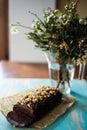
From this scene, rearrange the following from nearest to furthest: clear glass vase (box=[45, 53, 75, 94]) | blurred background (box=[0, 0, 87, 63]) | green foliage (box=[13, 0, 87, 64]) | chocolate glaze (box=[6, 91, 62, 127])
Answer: chocolate glaze (box=[6, 91, 62, 127])
green foliage (box=[13, 0, 87, 64])
clear glass vase (box=[45, 53, 75, 94])
blurred background (box=[0, 0, 87, 63])

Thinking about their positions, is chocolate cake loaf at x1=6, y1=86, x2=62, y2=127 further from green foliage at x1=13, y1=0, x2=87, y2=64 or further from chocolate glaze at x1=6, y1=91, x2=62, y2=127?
green foliage at x1=13, y1=0, x2=87, y2=64

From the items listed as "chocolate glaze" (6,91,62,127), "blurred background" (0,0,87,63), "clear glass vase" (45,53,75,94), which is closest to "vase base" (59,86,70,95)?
"clear glass vase" (45,53,75,94)

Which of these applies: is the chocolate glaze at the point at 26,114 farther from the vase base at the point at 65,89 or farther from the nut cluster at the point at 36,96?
the vase base at the point at 65,89

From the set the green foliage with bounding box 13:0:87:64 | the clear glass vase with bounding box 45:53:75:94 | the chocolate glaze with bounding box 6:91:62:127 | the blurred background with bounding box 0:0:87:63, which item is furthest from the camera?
the blurred background with bounding box 0:0:87:63

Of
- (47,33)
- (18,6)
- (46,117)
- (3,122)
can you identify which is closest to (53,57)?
(47,33)

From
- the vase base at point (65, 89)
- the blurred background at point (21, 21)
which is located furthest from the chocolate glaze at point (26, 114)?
the blurred background at point (21, 21)
